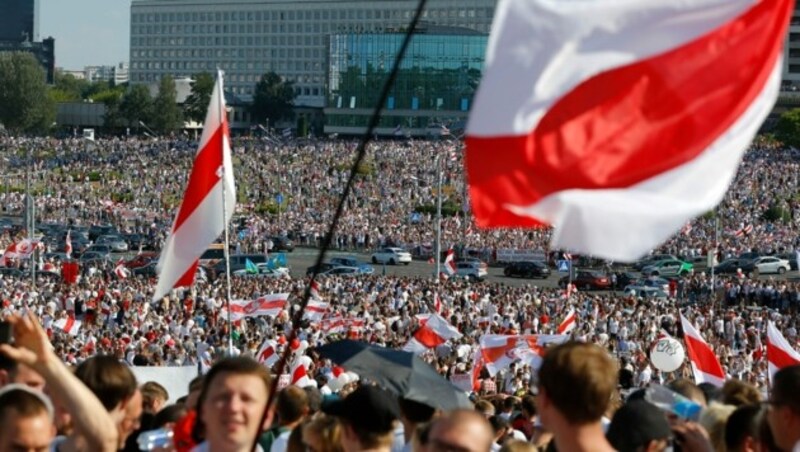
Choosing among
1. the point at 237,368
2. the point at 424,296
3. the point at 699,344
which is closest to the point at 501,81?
the point at 237,368

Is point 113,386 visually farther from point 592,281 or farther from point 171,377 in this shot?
point 592,281

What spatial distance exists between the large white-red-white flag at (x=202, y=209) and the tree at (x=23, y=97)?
354 ft

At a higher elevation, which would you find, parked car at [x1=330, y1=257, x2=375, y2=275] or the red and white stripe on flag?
the red and white stripe on flag

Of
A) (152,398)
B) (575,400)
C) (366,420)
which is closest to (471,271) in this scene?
(152,398)

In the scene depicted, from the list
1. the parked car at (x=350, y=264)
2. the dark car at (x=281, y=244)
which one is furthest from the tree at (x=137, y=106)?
the parked car at (x=350, y=264)

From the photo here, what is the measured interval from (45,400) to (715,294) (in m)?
34.2

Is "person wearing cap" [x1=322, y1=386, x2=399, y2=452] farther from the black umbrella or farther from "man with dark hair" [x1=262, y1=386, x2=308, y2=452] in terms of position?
"man with dark hair" [x1=262, y1=386, x2=308, y2=452]

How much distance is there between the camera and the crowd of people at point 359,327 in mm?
4539

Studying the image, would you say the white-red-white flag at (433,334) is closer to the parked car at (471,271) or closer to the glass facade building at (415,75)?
the parked car at (471,271)

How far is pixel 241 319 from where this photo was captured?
24469mm

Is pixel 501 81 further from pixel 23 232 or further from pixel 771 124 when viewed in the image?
pixel 771 124

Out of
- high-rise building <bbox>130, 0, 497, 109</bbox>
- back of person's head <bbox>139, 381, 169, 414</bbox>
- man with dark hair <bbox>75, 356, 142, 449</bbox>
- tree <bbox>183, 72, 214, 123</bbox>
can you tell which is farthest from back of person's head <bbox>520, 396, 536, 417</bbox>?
high-rise building <bbox>130, 0, 497, 109</bbox>

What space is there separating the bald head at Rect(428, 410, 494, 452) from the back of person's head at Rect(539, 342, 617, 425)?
11.7 inches

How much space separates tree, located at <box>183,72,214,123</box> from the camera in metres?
118
